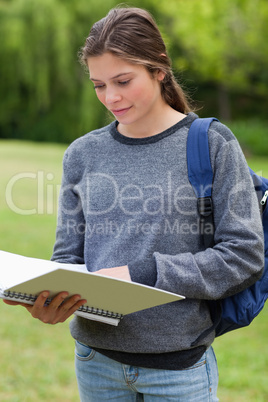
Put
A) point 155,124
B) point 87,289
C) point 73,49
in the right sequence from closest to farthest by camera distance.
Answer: point 87,289 → point 155,124 → point 73,49

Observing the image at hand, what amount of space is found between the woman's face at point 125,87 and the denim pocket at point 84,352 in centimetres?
59

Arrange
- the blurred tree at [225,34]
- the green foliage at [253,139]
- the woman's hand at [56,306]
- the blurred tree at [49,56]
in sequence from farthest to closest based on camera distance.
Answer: the green foliage at [253,139], the blurred tree at [49,56], the blurred tree at [225,34], the woman's hand at [56,306]

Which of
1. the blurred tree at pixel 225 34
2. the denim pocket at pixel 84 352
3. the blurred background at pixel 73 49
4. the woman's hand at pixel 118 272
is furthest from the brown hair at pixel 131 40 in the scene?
the blurred background at pixel 73 49

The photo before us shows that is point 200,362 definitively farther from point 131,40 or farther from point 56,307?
point 131,40

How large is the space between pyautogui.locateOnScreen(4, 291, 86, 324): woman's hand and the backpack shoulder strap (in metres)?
0.35

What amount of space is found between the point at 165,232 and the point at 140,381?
37cm

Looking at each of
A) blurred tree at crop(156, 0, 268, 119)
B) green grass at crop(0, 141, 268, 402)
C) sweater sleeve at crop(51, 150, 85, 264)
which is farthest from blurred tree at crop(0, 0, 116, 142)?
sweater sleeve at crop(51, 150, 85, 264)

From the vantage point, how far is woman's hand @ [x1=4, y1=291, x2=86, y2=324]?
4.28 feet

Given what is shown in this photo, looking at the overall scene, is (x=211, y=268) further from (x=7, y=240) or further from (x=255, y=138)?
(x=255, y=138)

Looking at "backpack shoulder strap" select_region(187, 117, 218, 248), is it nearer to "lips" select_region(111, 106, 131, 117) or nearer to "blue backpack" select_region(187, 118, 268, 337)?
"blue backpack" select_region(187, 118, 268, 337)

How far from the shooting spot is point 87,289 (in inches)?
49.8

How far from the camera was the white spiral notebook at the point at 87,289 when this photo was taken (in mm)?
1184

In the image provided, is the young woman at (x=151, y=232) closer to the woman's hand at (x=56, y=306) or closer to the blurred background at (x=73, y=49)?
the woman's hand at (x=56, y=306)

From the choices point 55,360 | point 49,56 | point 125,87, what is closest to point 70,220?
point 125,87
